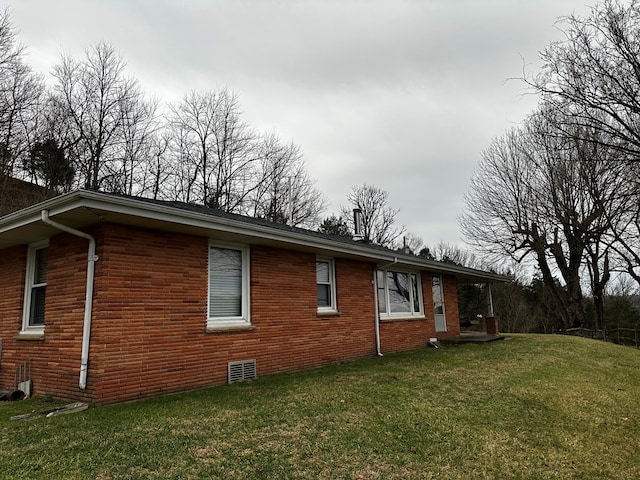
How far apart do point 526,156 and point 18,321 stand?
74.0ft

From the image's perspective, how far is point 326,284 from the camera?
9828 millimetres

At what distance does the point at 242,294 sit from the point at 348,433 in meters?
3.94

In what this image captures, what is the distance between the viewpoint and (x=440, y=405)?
5.46m

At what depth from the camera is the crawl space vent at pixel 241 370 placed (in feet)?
23.6

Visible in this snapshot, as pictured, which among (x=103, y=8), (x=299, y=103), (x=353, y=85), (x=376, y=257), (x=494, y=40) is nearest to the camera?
(x=494, y=40)

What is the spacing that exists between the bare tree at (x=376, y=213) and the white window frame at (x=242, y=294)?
984 inches

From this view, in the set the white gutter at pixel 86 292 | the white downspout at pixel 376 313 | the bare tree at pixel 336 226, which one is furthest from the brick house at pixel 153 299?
the bare tree at pixel 336 226

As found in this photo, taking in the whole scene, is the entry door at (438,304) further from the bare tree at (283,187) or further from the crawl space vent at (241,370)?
the bare tree at (283,187)

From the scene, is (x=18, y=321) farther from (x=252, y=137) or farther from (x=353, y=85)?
(x=252, y=137)

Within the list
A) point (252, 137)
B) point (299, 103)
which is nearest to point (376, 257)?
point (299, 103)

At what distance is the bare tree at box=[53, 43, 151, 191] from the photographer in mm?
17219

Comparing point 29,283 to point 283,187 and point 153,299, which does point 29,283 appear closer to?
point 153,299

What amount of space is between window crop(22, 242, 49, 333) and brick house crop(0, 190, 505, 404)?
21mm

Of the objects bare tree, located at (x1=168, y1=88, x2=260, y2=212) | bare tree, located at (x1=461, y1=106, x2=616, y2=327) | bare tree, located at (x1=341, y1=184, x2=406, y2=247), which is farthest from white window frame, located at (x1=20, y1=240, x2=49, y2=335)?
bare tree, located at (x1=341, y1=184, x2=406, y2=247)
